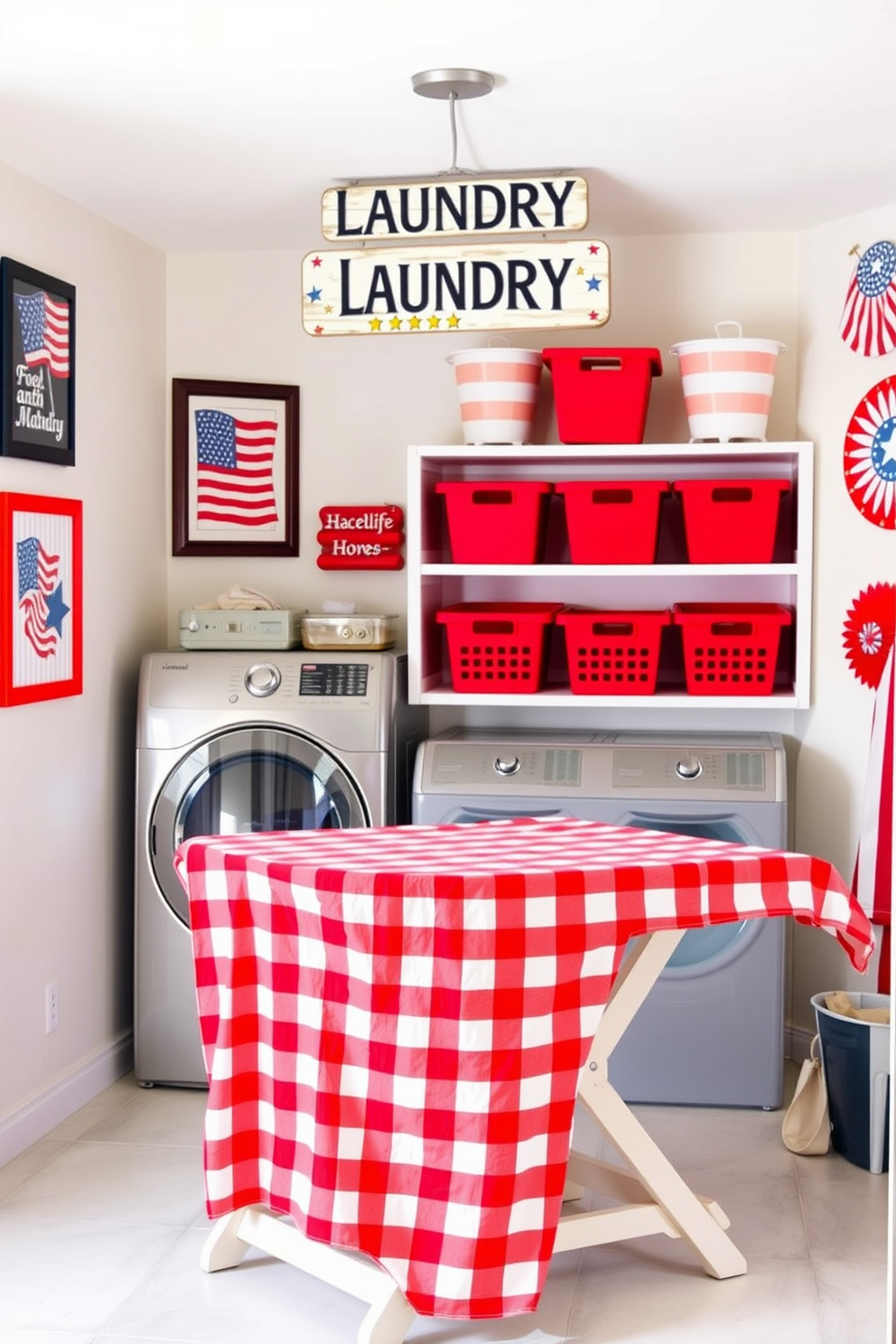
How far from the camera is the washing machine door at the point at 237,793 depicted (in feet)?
13.3

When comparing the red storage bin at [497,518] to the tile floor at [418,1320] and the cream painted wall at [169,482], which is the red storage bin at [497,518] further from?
the tile floor at [418,1320]

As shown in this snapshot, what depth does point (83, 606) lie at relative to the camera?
394 centimetres

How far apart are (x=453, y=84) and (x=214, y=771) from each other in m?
1.99

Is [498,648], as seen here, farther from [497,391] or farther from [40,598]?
[40,598]

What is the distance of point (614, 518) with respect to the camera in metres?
4.09

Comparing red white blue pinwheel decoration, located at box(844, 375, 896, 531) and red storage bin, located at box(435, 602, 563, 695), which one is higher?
red white blue pinwheel decoration, located at box(844, 375, 896, 531)

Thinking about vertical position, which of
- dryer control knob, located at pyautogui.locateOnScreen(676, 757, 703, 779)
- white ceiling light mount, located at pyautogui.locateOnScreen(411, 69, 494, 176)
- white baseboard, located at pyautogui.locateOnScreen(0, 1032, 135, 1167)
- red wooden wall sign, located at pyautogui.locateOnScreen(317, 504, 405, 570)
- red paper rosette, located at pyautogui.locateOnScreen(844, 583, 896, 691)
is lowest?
white baseboard, located at pyautogui.locateOnScreen(0, 1032, 135, 1167)

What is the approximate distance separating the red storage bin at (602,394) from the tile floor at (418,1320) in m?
1.95

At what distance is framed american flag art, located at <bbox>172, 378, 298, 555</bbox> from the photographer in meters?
4.53

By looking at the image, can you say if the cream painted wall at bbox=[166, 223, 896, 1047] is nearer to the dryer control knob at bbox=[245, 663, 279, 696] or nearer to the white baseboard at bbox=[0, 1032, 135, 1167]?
the dryer control knob at bbox=[245, 663, 279, 696]

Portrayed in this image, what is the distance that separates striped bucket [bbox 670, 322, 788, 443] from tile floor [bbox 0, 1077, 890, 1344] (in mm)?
1909

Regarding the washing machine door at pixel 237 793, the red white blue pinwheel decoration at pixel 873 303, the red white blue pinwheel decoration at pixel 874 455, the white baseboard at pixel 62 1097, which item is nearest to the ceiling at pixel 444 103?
the red white blue pinwheel decoration at pixel 873 303

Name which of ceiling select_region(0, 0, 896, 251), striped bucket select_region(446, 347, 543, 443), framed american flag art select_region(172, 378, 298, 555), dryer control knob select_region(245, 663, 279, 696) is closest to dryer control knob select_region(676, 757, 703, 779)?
striped bucket select_region(446, 347, 543, 443)

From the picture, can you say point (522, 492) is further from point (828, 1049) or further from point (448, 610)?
point (828, 1049)
